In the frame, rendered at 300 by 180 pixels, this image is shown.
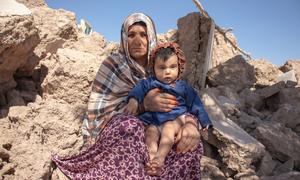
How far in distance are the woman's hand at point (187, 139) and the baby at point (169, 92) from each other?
0.05 m

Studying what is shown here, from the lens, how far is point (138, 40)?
283 centimetres

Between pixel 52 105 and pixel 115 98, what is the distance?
92cm

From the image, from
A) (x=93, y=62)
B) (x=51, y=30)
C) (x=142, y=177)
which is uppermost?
(x=51, y=30)

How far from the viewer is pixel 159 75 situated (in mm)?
2523

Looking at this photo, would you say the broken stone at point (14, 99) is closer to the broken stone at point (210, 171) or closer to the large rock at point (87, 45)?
the large rock at point (87, 45)

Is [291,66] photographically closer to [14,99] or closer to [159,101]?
[159,101]

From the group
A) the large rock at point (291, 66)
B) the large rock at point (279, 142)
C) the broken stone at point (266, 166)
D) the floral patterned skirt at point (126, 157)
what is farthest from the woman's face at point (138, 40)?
the large rock at point (291, 66)

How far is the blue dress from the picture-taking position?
2.49m

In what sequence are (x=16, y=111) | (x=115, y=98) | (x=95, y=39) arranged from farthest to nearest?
(x=95, y=39) < (x=16, y=111) < (x=115, y=98)

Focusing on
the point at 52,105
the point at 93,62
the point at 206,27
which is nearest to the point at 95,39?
the point at 93,62

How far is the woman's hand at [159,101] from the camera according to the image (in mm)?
2469

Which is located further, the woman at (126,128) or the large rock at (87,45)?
the large rock at (87,45)

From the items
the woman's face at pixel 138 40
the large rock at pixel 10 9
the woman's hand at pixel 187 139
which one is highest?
the large rock at pixel 10 9

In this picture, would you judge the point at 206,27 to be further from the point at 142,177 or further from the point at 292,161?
the point at 142,177
